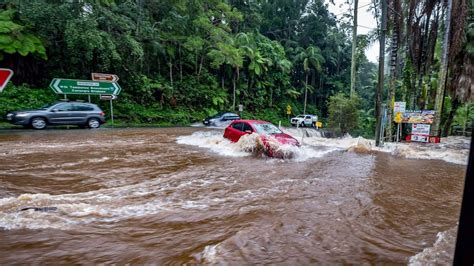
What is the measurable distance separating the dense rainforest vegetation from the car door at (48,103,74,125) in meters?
4.18

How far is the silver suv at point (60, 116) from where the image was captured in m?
15.1

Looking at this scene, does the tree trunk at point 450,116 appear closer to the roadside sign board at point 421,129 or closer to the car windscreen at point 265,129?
the roadside sign board at point 421,129

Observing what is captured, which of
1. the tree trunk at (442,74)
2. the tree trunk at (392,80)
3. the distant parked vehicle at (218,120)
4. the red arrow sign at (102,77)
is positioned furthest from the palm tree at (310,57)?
the red arrow sign at (102,77)

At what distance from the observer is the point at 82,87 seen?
1978cm

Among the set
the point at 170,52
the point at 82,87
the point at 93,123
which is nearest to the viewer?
the point at 93,123

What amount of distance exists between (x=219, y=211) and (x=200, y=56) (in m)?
27.3

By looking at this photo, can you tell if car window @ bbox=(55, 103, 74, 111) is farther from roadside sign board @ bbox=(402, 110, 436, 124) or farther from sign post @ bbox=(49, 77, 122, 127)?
roadside sign board @ bbox=(402, 110, 436, 124)

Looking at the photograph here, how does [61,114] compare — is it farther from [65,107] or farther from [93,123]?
[93,123]

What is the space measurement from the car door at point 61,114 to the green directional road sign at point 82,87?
332cm

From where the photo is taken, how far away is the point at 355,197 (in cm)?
555

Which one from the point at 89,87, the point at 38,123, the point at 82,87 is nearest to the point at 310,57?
the point at 89,87

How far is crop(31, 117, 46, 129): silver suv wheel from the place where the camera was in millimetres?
15319

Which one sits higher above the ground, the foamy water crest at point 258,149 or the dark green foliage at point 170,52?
the dark green foliage at point 170,52

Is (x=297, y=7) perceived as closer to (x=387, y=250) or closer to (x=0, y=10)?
(x=0, y=10)
